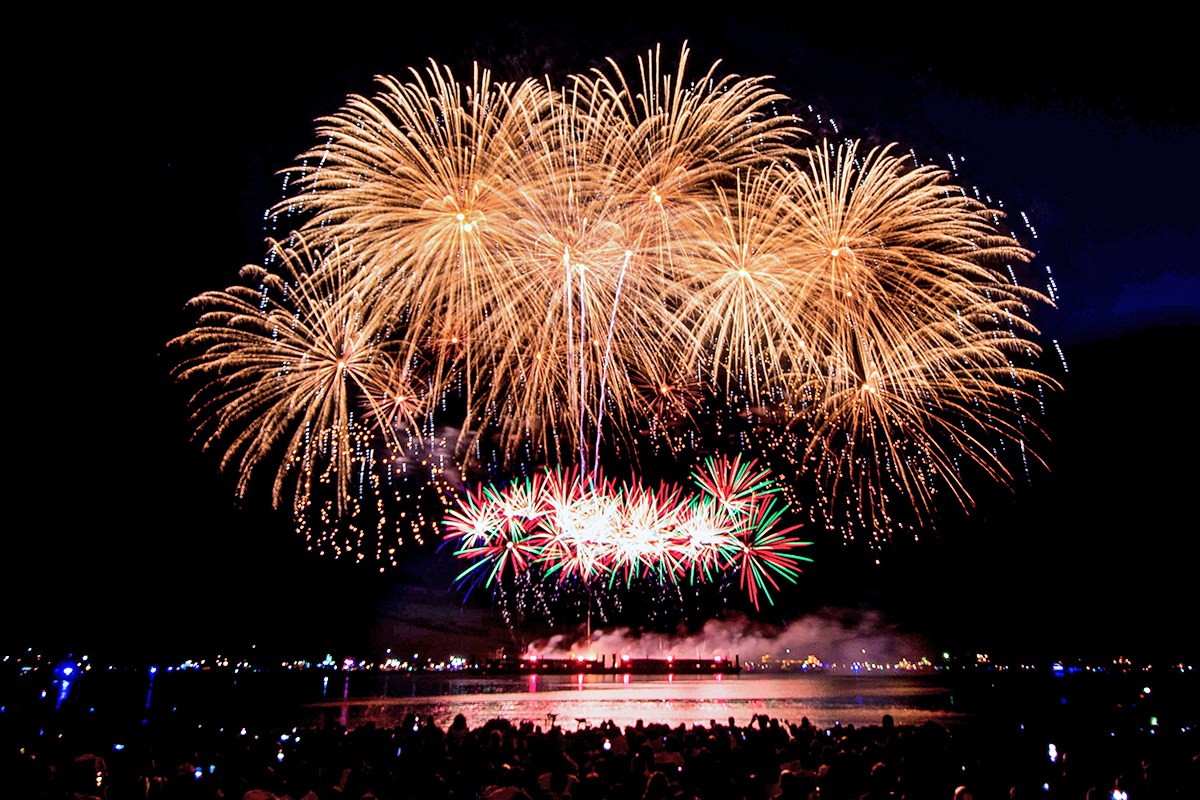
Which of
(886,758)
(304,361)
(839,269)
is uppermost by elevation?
(839,269)

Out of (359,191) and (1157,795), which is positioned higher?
(359,191)

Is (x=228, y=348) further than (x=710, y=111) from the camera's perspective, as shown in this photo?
Yes

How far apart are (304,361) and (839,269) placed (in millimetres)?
11228

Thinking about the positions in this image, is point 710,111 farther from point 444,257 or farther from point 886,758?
point 886,758

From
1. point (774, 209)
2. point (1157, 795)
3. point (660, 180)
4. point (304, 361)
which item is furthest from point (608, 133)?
point (1157, 795)

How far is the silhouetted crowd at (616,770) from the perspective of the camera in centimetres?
944

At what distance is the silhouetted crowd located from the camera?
31.0 ft

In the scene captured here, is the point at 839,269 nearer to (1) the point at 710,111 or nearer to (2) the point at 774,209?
(2) the point at 774,209

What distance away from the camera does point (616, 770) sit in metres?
11.0

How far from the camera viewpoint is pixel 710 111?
13.6m

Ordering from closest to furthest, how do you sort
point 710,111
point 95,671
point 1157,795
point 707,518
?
point 1157,795
point 710,111
point 707,518
point 95,671

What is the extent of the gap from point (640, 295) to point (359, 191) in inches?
227

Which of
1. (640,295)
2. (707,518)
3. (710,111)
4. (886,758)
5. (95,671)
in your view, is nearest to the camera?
(886,758)

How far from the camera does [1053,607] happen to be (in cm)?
10419
